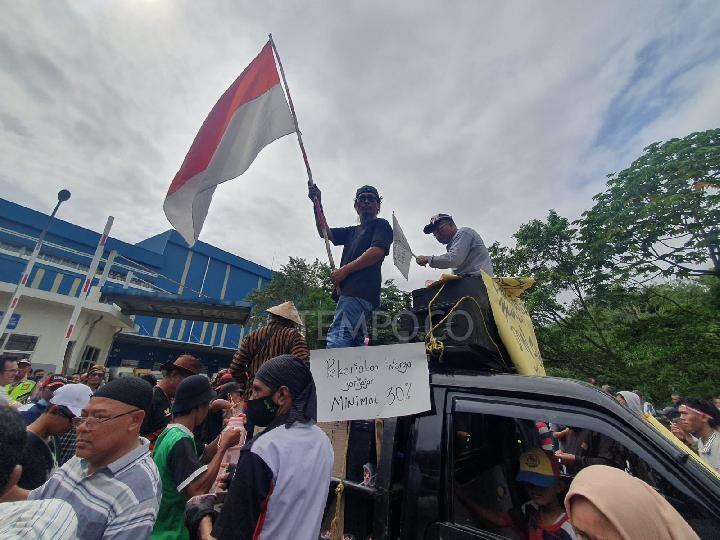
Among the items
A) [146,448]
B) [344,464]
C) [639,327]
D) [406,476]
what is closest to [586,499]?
[406,476]

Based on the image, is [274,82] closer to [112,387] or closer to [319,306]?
[112,387]

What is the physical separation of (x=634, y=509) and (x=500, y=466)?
933 millimetres

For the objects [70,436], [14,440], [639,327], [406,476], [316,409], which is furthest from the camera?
[639,327]

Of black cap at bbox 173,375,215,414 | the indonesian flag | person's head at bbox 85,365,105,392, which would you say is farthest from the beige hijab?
person's head at bbox 85,365,105,392

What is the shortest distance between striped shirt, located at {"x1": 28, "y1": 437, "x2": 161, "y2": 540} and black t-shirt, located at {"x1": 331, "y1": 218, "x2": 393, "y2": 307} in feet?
6.19

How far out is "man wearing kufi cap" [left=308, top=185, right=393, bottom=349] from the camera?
9.73 ft

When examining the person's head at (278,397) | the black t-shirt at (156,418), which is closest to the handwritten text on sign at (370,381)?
the person's head at (278,397)

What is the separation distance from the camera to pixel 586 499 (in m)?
1.07

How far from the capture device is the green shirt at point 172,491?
6.35 ft

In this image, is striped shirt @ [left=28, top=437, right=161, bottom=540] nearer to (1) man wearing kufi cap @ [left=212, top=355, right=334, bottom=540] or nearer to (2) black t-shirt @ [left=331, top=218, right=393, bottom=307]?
(1) man wearing kufi cap @ [left=212, top=355, right=334, bottom=540]

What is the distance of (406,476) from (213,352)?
104 ft

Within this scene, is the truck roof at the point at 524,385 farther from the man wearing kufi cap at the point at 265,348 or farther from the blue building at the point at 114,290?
the blue building at the point at 114,290

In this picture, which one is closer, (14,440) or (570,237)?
(14,440)

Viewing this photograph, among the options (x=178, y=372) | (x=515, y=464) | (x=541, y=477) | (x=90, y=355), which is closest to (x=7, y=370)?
(x=178, y=372)
